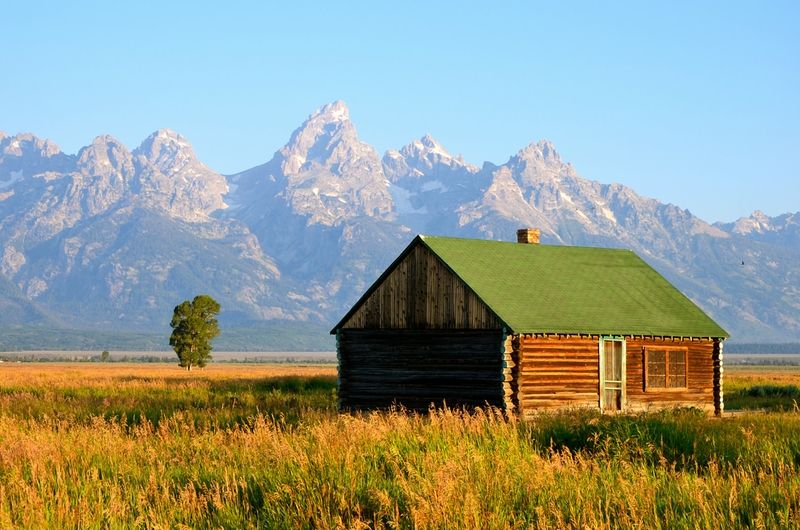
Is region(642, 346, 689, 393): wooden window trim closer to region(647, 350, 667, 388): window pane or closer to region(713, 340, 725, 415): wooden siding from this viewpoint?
region(647, 350, 667, 388): window pane

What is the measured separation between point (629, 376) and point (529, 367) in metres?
4.30

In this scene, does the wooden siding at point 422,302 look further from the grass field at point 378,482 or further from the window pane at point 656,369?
the grass field at point 378,482

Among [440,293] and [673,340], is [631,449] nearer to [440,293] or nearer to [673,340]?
[440,293]

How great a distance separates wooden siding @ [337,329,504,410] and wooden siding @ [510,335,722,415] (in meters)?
0.93

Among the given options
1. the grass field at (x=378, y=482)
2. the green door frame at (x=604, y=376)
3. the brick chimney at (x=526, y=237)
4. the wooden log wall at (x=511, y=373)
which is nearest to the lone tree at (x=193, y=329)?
the brick chimney at (x=526, y=237)

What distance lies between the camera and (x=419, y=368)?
33781 millimetres

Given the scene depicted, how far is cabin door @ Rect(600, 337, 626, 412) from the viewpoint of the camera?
34.6 m

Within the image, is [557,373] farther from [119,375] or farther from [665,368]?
[119,375]

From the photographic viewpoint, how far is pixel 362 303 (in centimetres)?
3531

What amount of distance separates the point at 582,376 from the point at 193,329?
5885 centimetres

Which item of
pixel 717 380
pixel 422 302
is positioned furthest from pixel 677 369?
pixel 422 302

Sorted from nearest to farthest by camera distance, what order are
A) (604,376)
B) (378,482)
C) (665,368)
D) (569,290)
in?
(378,482) → (604,376) → (665,368) → (569,290)

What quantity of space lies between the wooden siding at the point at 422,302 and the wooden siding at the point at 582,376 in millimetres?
1786

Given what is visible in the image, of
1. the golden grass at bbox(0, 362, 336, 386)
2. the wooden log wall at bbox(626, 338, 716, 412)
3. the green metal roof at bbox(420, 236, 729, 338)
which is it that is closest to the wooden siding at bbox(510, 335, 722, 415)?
the wooden log wall at bbox(626, 338, 716, 412)
